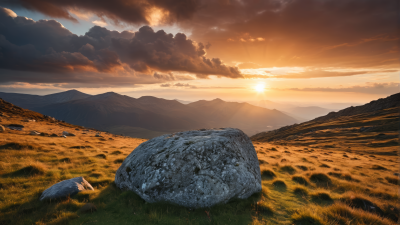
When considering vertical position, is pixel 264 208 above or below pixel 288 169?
Answer: above

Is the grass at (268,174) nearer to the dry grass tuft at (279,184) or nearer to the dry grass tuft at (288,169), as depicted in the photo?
the dry grass tuft at (279,184)

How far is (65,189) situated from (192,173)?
262 inches

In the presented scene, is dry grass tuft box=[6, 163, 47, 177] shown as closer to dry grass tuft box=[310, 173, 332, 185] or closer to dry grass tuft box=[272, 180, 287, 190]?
dry grass tuft box=[272, 180, 287, 190]

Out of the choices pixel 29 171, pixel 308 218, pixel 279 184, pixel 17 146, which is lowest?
pixel 279 184

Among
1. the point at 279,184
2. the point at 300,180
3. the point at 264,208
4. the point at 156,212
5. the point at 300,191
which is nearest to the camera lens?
the point at 156,212

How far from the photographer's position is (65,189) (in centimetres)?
799

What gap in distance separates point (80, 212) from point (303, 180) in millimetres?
14480

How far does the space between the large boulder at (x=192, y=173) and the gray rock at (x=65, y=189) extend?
5.88 feet

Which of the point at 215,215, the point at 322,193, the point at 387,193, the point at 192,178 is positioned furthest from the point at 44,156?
the point at 387,193

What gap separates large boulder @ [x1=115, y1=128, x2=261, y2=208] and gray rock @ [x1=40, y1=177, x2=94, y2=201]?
1792mm

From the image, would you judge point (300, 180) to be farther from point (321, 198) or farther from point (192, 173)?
point (192, 173)

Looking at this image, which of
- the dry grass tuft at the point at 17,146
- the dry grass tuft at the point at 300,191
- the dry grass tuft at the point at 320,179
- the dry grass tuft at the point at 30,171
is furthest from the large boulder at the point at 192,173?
the dry grass tuft at the point at 17,146

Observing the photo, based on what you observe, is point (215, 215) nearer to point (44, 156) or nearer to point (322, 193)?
point (322, 193)

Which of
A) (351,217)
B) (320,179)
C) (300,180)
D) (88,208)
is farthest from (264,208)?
(320,179)
